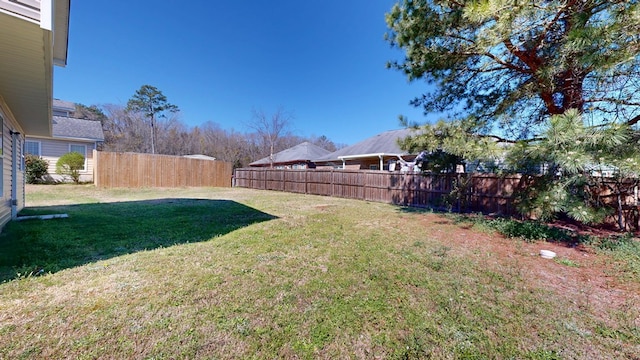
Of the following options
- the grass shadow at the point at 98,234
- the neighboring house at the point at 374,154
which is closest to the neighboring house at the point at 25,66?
the grass shadow at the point at 98,234

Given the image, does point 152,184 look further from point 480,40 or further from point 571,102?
point 571,102

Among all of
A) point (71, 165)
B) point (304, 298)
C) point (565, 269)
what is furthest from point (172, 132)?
point (565, 269)

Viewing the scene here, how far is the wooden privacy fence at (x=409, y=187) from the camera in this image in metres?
7.40

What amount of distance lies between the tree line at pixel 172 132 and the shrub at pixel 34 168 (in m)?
13.4

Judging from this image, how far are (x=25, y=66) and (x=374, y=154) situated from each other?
14843 millimetres

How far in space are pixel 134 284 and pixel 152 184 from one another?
1490cm

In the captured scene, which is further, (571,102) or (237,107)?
(237,107)

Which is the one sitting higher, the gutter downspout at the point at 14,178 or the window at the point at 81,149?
the window at the point at 81,149

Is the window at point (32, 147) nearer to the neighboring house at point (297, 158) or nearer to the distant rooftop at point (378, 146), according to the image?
the neighboring house at point (297, 158)

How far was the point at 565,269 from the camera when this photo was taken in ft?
11.0

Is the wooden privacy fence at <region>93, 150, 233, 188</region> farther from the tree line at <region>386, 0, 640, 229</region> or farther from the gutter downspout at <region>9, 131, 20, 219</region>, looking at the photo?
the tree line at <region>386, 0, 640, 229</region>

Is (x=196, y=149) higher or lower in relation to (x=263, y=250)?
higher

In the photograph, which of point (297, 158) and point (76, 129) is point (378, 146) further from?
point (76, 129)

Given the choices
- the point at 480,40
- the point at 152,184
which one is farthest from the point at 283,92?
the point at 480,40
